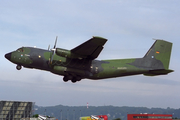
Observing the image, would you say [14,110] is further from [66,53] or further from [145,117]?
[145,117]

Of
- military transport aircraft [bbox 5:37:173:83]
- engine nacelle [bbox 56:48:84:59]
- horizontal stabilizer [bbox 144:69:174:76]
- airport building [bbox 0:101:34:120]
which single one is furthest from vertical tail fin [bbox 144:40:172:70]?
airport building [bbox 0:101:34:120]

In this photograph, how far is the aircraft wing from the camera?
2362 cm

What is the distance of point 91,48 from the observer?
25.2m

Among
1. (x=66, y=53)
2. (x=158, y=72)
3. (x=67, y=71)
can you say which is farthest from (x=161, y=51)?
(x=66, y=53)

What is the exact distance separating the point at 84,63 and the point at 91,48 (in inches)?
90.0

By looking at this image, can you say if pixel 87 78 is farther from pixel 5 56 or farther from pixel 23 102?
pixel 23 102

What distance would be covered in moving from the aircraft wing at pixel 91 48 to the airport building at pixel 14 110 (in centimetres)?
1605

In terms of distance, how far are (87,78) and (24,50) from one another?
7.01m

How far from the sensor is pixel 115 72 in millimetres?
27859

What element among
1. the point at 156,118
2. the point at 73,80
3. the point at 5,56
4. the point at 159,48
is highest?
the point at 159,48

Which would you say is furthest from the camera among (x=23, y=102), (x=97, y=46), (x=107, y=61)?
(x=23, y=102)

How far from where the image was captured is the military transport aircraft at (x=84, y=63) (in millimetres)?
25469

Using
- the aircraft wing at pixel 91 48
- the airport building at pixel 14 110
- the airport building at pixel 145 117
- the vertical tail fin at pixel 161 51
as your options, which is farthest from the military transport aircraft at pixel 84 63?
the airport building at pixel 145 117

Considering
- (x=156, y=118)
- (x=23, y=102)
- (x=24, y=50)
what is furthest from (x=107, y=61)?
(x=156, y=118)
